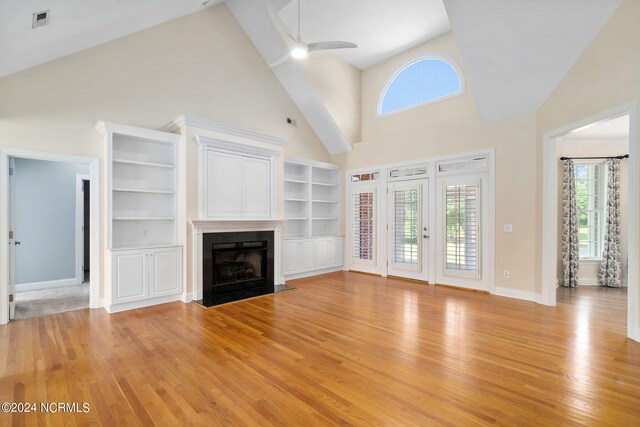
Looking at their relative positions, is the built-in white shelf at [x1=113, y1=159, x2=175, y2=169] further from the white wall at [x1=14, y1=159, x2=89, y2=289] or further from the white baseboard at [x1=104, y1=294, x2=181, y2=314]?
the white wall at [x1=14, y1=159, x2=89, y2=289]

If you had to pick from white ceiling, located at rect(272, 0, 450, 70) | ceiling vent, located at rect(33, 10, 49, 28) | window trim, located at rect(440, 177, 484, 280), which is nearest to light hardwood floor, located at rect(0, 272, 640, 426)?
window trim, located at rect(440, 177, 484, 280)

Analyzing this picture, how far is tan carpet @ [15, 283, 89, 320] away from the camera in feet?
13.8

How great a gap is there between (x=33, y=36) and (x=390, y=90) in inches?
248

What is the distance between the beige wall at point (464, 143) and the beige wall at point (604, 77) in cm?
54

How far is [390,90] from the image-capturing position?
287 inches

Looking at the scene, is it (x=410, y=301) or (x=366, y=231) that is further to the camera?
(x=366, y=231)

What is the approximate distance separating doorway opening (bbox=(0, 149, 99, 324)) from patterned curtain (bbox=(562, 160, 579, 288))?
8044mm

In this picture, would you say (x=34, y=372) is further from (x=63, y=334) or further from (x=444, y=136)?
(x=444, y=136)

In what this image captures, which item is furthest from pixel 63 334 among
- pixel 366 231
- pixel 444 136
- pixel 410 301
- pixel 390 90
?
pixel 390 90

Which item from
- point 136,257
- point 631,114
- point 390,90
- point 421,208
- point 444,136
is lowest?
point 136,257

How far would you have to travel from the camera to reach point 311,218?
6977 millimetres

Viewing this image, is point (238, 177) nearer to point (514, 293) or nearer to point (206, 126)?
point (206, 126)

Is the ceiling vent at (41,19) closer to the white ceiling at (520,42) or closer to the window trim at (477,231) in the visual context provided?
the white ceiling at (520,42)

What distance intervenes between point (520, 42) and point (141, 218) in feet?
19.1
